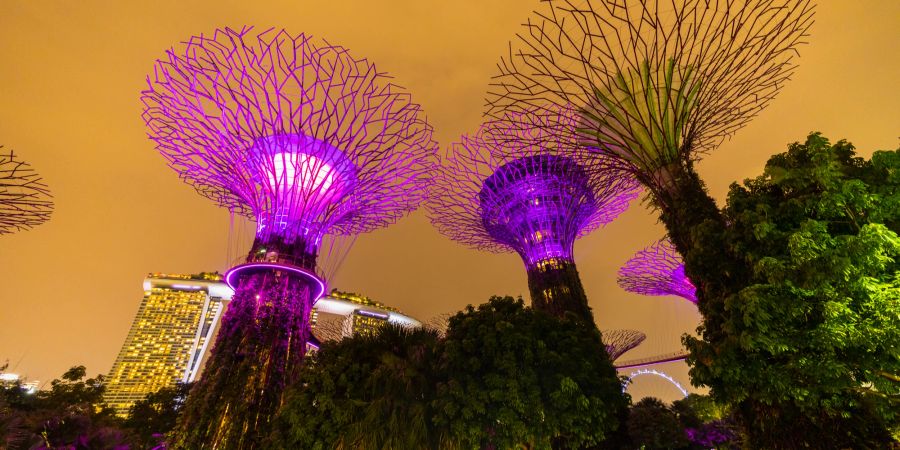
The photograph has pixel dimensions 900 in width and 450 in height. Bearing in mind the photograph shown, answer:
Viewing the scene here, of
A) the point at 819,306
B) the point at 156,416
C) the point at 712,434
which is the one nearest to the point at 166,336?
the point at 156,416

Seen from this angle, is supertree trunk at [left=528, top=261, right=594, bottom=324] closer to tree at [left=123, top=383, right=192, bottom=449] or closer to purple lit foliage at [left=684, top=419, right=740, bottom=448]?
purple lit foliage at [left=684, top=419, right=740, bottom=448]

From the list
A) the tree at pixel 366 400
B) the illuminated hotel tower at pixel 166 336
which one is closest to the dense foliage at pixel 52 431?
the tree at pixel 366 400

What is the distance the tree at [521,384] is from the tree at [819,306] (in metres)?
4.97

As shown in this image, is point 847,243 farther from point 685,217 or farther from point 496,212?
point 496,212

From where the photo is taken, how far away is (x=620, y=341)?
34312 mm

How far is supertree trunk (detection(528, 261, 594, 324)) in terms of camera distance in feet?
87.1

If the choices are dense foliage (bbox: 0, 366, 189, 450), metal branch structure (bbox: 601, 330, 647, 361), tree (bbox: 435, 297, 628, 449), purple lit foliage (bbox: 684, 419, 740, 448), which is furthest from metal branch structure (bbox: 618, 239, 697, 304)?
dense foliage (bbox: 0, 366, 189, 450)

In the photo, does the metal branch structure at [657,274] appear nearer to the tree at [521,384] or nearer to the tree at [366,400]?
the tree at [521,384]

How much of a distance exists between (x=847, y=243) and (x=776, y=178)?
2.04 m

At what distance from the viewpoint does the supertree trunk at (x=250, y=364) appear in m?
17.5

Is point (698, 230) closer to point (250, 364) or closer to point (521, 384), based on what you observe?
point (521, 384)

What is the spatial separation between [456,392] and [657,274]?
28.3 m

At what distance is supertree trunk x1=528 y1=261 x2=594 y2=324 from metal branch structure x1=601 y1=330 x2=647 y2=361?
8.73 m

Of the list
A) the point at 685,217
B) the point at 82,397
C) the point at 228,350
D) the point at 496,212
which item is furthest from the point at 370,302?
the point at 685,217
